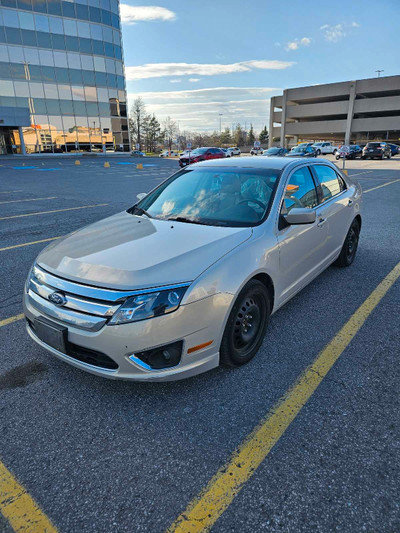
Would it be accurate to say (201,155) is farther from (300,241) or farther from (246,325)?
(246,325)

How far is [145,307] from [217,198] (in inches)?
64.4

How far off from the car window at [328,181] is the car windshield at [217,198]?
0.94 m

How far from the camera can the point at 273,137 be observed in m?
84.1

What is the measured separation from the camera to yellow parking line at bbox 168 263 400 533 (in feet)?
5.62

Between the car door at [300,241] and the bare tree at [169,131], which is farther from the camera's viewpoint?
the bare tree at [169,131]

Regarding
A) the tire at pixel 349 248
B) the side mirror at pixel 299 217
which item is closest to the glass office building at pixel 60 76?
the tire at pixel 349 248

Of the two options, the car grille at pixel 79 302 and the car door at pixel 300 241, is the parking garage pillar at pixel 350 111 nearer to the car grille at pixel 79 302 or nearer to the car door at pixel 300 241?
the car door at pixel 300 241

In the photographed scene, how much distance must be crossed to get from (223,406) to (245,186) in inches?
80.7

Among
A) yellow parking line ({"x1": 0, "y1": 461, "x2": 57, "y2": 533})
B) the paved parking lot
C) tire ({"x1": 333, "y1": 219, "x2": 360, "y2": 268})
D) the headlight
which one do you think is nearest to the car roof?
tire ({"x1": 333, "y1": 219, "x2": 360, "y2": 268})

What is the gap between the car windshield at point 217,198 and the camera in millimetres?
3191

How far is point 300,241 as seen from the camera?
135 inches

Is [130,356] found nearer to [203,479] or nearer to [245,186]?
[203,479]

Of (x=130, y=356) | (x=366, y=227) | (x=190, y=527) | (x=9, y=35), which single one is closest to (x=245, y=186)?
(x=130, y=356)

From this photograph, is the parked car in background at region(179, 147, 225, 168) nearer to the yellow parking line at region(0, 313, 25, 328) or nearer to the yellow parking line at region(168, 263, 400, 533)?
the yellow parking line at region(0, 313, 25, 328)
